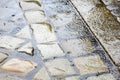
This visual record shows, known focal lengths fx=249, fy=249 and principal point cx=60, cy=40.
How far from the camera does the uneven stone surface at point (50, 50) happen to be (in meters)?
3.60

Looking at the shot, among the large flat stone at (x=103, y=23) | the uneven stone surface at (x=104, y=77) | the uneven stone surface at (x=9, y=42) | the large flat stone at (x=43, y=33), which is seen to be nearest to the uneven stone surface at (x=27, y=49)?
the uneven stone surface at (x=9, y=42)

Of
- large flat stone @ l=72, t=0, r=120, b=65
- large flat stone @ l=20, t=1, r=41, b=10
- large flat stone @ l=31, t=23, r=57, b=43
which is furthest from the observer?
large flat stone @ l=20, t=1, r=41, b=10

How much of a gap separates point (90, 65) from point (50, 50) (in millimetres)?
644

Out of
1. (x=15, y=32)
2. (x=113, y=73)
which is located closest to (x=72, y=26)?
(x=15, y=32)

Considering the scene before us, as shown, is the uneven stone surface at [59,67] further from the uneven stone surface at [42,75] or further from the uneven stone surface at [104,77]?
the uneven stone surface at [104,77]

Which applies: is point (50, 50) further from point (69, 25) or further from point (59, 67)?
point (69, 25)

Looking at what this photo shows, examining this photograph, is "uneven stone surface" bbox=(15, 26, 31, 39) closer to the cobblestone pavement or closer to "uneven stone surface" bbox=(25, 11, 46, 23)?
the cobblestone pavement

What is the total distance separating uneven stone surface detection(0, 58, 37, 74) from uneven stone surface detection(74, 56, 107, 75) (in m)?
0.63

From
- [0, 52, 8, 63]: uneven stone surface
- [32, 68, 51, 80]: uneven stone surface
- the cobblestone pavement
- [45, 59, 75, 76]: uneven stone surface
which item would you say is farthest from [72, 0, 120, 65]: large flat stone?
[0, 52, 8, 63]: uneven stone surface

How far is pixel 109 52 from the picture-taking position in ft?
12.0

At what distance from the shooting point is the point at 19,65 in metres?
3.42

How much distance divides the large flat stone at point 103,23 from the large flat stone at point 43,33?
70 cm

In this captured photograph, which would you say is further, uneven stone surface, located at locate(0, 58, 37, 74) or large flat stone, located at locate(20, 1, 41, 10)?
large flat stone, located at locate(20, 1, 41, 10)

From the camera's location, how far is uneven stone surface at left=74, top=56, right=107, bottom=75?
3367mm
